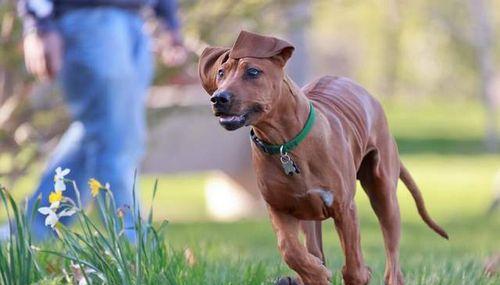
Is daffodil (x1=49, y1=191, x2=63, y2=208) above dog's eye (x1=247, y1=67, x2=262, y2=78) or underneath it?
underneath

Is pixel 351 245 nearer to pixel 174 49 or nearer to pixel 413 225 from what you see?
pixel 174 49

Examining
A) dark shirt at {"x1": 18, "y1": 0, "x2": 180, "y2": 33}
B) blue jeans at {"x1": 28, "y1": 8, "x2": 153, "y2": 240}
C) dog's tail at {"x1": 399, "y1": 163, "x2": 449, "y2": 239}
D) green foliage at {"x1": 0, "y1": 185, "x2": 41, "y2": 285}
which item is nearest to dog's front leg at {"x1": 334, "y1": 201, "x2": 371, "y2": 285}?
dog's tail at {"x1": 399, "y1": 163, "x2": 449, "y2": 239}

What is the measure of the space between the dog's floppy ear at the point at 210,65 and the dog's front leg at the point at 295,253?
0.36 metres

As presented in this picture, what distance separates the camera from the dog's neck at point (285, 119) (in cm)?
296

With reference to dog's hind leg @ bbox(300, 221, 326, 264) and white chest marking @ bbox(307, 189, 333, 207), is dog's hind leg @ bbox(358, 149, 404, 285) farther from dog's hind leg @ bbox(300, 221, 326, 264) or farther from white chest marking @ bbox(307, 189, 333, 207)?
white chest marking @ bbox(307, 189, 333, 207)

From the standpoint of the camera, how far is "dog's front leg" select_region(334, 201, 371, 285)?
3129mm

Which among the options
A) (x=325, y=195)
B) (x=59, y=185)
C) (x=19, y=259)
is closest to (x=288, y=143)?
(x=325, y=195)

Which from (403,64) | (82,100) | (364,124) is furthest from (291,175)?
(403,64)

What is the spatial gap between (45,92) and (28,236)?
15.8ft

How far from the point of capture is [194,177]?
18.1 meters

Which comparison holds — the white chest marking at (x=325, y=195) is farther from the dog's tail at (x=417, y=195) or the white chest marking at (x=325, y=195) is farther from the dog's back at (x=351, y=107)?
the dog's tail at (x=417, y=195)

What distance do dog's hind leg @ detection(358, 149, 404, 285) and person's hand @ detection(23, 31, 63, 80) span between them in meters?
2.20

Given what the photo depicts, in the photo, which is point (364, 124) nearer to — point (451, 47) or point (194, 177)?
point (194, 177)

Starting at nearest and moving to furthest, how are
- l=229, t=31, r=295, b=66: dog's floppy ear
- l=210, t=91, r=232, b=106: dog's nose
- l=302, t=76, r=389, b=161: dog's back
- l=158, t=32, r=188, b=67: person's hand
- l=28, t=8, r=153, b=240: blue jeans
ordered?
1. l=210, t=91, r=232, b=106: dog's nose
2. l=229, t=31, r=295, b=66: dog's floppy ear
3. l=302, t=76, r=389, b=161: dog's back
4. l=28, t=8, r=153, b=240: blue jeans
5. l=158, t=32, r=188, b=67: person's hand
